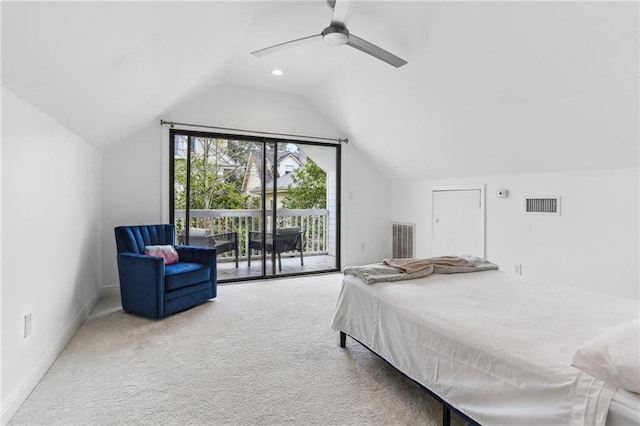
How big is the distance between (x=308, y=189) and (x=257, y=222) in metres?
1.02

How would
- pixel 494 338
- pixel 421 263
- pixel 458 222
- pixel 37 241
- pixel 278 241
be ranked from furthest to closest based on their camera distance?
pixel 278 241, pixel 458 222, pixel 421 263, pixel 37 241, pixel 494 338

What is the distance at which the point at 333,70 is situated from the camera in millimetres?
4176

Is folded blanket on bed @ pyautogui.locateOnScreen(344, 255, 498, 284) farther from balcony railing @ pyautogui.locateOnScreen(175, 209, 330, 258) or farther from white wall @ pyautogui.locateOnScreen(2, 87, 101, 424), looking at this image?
balcony railing @ pyautogui.locateOnScreen(175, 209, 330, 258)

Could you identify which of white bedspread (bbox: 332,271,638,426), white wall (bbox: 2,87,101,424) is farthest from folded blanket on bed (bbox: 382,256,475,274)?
white wall (bbox: 2,87,101,424)

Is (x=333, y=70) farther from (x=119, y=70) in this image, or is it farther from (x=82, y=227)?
(x=82, y=227)

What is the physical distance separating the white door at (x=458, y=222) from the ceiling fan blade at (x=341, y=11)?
2915 millimetres

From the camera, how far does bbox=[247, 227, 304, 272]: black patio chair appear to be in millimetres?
4973

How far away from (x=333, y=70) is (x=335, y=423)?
371 cm

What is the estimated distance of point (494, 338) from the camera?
1.46 metres

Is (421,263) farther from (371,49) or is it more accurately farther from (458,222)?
(458,222)

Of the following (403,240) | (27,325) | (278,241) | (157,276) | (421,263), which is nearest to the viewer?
(27,325)

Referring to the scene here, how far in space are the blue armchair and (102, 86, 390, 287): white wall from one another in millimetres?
619

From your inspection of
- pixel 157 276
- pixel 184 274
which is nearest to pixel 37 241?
pixel 157 276

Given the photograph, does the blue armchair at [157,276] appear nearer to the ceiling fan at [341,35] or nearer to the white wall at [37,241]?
the white wall at [37,241]
